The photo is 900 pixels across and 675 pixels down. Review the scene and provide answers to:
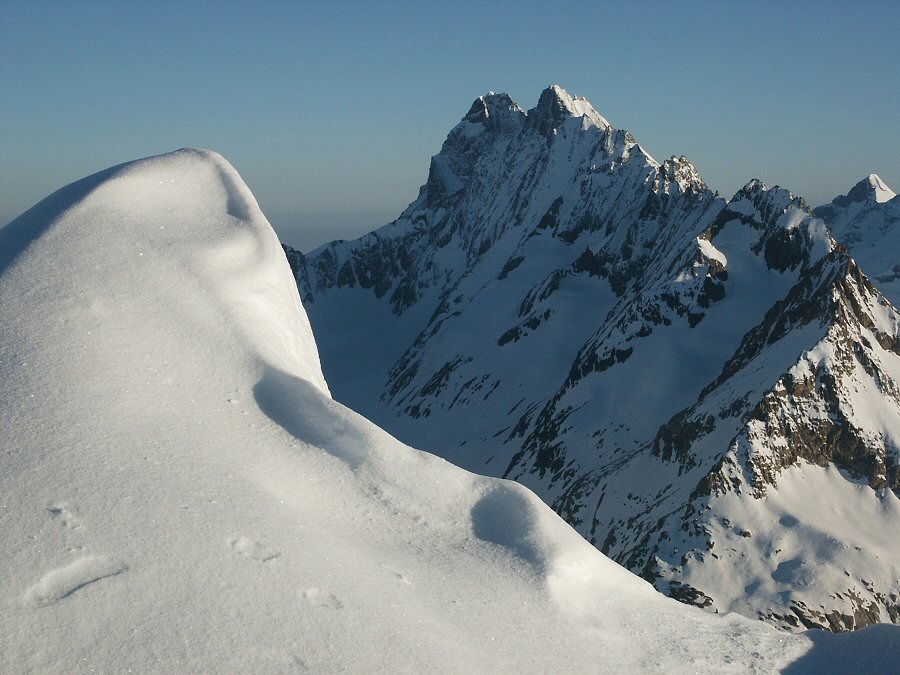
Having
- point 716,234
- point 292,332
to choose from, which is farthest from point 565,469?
point 292,332

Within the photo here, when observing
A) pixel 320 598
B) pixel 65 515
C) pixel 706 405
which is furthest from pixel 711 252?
pixel 65 515

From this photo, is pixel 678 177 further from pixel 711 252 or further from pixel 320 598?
pixel 320 598

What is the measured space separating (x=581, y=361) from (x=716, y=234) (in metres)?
26.6

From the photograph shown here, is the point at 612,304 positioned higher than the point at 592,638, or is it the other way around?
the point at 592,638

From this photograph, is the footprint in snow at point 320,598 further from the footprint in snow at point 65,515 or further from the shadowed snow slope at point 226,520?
the footprint in snow at point 65,515

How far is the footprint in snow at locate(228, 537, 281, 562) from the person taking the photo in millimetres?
10945

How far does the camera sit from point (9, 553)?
9766mm

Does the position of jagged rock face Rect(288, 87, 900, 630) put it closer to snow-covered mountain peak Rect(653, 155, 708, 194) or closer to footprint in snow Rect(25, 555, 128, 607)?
snow-covered mountain peak Rect(653, 155, 708, 194)

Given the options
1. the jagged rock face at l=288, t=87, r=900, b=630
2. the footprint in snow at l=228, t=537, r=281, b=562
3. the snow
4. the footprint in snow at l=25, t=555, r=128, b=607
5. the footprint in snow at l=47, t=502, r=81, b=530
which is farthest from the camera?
the snow

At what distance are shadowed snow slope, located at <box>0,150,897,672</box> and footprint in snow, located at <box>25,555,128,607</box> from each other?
0.9 inches

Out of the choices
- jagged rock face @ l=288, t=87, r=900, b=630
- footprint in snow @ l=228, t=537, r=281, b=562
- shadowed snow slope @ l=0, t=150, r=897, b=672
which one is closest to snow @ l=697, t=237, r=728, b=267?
jagged rock face @ l=288, t=87, r=900, b=630

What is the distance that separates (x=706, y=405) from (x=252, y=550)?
70690 millimetres

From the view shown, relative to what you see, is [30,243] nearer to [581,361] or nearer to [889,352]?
[889,352]

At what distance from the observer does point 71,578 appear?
9.75 meters
